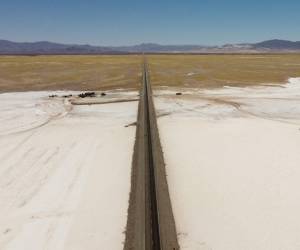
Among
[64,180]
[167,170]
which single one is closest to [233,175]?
[167,170]

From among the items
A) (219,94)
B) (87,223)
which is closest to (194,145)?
(87,223)

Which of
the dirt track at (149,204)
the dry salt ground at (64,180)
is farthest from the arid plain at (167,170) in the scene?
the dirt track at (149,204)

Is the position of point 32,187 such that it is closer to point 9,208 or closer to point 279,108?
point 9,208

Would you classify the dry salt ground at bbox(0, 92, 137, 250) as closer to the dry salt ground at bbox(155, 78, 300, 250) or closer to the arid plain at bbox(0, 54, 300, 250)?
the arid plain at bbox(0, 54, 300, 250)

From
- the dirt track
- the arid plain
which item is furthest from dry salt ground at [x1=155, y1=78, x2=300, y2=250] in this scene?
the dirt track

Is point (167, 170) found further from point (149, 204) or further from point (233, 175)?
point (149, 204)

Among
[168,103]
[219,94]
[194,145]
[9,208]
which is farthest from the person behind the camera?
[219,94]

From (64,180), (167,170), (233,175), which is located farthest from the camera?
(167,170)
